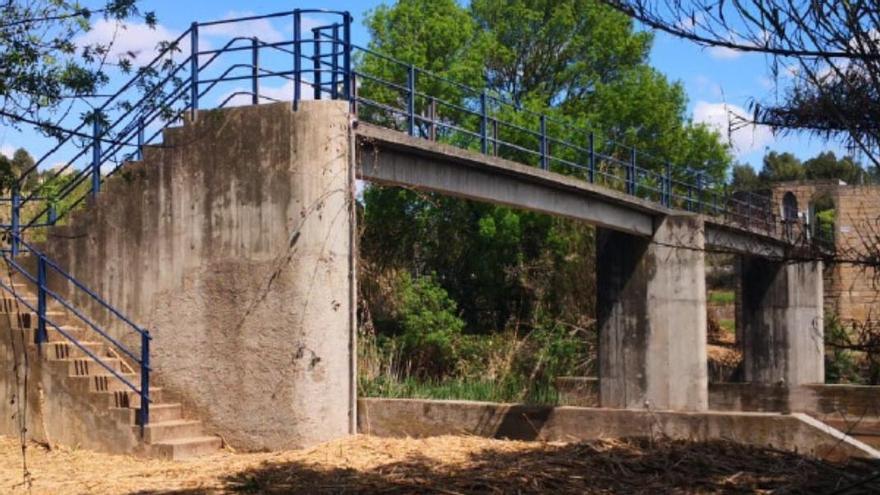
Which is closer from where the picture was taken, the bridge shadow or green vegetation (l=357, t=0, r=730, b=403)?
the bridge shadow

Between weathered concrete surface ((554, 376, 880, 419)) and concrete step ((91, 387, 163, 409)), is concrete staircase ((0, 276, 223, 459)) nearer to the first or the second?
concrete step ((91, 387, 163, 409))

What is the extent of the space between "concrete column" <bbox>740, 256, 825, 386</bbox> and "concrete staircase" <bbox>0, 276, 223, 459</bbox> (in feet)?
63.5

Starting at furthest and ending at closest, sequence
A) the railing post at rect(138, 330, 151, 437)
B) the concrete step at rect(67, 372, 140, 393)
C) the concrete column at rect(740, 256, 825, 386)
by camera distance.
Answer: the concrete column at rect(740, 256, 825, 386)
the concrete step at rect(67, 372, 140, 393)
the railing post at rect(138, 330, 151, 437)

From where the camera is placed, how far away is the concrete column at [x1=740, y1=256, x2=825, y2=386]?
29000 mm

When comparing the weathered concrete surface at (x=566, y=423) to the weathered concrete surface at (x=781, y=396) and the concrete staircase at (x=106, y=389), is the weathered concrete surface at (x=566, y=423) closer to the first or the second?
the concrete staircase at (x=106, y=389)

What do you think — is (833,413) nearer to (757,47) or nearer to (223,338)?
(223,338)

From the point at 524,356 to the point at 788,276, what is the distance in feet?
26.0

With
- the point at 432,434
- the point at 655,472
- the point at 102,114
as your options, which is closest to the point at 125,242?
the point at 432,434

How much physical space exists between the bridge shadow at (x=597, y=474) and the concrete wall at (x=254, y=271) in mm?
2139

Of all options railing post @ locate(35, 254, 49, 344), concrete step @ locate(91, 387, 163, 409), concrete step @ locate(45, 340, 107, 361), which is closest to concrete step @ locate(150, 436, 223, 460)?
concrete step @ locate(91, 387, 163, 409)

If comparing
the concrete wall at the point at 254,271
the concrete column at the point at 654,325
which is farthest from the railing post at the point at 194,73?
the concrete column at the point at 654,325

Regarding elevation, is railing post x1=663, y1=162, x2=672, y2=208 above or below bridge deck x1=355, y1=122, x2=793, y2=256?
above

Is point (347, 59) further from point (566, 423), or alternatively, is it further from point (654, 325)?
point (654, 325)

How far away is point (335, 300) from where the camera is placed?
13.0m
